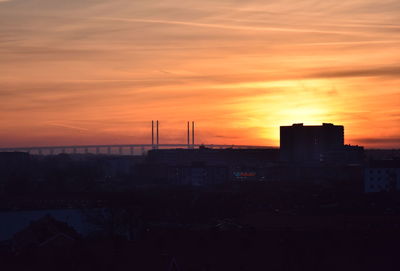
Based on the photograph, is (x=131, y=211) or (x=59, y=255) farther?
(x=131, y=211)

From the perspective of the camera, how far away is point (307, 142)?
65.3 metres

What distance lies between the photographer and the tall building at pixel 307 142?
6519cm

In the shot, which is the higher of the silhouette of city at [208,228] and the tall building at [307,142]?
the tall building at [307,142]

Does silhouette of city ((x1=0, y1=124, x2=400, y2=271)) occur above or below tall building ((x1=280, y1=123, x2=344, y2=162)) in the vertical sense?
below

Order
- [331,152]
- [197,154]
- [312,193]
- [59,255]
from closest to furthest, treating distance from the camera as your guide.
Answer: [59,255] < [312,193] < [331,152] < [197,154]

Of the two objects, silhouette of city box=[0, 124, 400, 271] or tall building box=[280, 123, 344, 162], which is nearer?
silhouette of city box=[0, 124, 400, 271]

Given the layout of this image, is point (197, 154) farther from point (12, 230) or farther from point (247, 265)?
point (247, 265)

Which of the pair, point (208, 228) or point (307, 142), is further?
point (307, 142)

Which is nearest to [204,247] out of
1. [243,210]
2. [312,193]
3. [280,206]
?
[243,210]

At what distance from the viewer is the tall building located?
6519 cm

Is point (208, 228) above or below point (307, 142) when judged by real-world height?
below

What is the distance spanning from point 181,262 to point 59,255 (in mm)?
2140

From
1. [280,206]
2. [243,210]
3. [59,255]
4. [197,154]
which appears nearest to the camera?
[59,255]

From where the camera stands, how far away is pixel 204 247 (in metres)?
12.8
